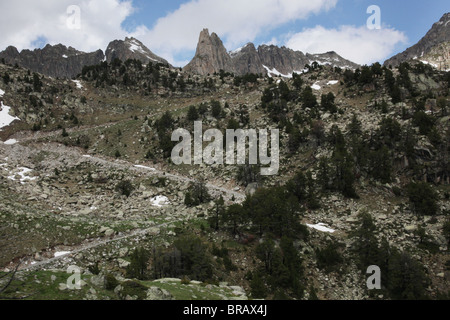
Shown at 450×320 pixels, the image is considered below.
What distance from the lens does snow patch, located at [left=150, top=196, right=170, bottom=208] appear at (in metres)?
41.9

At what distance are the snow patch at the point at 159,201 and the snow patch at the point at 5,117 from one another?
49.8 m

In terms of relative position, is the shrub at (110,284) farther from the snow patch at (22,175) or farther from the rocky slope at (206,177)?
the snow patch at (22,175)

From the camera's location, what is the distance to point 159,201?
4284 cm

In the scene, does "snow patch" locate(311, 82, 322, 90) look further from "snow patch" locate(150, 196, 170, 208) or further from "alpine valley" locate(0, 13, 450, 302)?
"snow patch" locate(150, 196, 170, 208)

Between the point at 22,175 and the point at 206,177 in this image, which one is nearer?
the point at 22,175

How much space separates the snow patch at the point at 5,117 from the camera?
65625 millimetres

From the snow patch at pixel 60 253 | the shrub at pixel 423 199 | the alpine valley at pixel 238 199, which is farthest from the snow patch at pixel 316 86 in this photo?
the snow patch at pixel 60 253

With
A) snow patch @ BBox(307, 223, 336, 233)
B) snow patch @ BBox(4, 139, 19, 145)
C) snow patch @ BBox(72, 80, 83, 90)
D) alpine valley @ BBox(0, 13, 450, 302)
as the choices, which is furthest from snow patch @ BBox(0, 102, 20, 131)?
snow patch @ BBox(307, 223, 336, 233)

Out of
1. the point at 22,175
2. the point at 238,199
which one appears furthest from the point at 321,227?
the point at 22,175

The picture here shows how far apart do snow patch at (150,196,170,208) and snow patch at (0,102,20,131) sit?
4976cm

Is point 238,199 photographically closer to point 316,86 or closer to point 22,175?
point 22,175

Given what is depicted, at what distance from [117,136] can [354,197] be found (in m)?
56.2

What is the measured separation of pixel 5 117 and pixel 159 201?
54.3 metres

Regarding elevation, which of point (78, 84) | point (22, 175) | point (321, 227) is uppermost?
point (78, 84)
